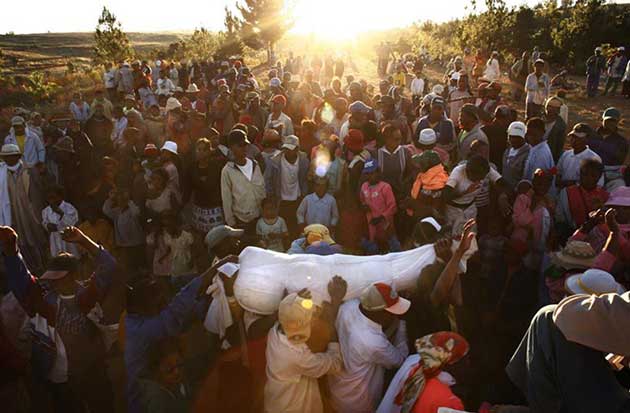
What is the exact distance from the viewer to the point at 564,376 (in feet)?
7.93

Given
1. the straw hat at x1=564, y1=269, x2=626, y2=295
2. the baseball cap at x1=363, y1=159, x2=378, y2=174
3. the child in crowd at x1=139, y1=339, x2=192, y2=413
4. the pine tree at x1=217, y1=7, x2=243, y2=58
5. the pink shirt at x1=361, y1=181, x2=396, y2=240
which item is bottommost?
the child in crowd at x1=139, y1=339, x2=192, y2=413

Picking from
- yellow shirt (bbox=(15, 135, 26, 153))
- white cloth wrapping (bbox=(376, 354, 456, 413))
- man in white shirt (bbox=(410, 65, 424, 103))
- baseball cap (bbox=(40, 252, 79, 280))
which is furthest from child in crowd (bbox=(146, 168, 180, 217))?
man in white shirt (bbox=(410, 65, 424, 103))

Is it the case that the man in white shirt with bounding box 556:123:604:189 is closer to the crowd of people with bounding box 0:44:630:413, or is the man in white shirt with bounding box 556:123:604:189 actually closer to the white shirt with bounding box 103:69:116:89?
the crowd of people with bounding box 0:44:630:413

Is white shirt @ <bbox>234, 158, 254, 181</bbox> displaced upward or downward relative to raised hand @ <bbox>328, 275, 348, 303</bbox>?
upward

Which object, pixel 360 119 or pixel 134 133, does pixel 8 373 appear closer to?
pixel 134 133

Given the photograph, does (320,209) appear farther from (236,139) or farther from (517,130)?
(517,130)

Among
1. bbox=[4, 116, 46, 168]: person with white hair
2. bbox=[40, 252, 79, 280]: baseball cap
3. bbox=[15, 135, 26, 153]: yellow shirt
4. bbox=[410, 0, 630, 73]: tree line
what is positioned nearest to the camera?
bbox=[40, 252, 79, 280]: baseball cap

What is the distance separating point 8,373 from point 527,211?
4677 millimetres

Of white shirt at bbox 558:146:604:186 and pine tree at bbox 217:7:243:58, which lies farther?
pine tree at bbox 217:7:243:58

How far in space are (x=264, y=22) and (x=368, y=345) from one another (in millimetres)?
35231

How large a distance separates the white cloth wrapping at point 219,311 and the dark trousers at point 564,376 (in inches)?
83.6

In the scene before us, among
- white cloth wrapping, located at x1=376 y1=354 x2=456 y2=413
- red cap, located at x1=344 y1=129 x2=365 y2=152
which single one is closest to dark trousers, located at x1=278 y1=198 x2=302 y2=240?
red cap, located at x1=344 y1=129 x2=365 y2=152

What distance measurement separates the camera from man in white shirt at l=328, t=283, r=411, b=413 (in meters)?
3.14

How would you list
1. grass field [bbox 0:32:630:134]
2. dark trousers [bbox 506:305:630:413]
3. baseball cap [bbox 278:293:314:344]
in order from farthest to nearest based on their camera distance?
grass field [bbox 0:32:630:134], baseball cap [bbox 278:293:314:344], dark trousers [bbox 506:305:630:413]
